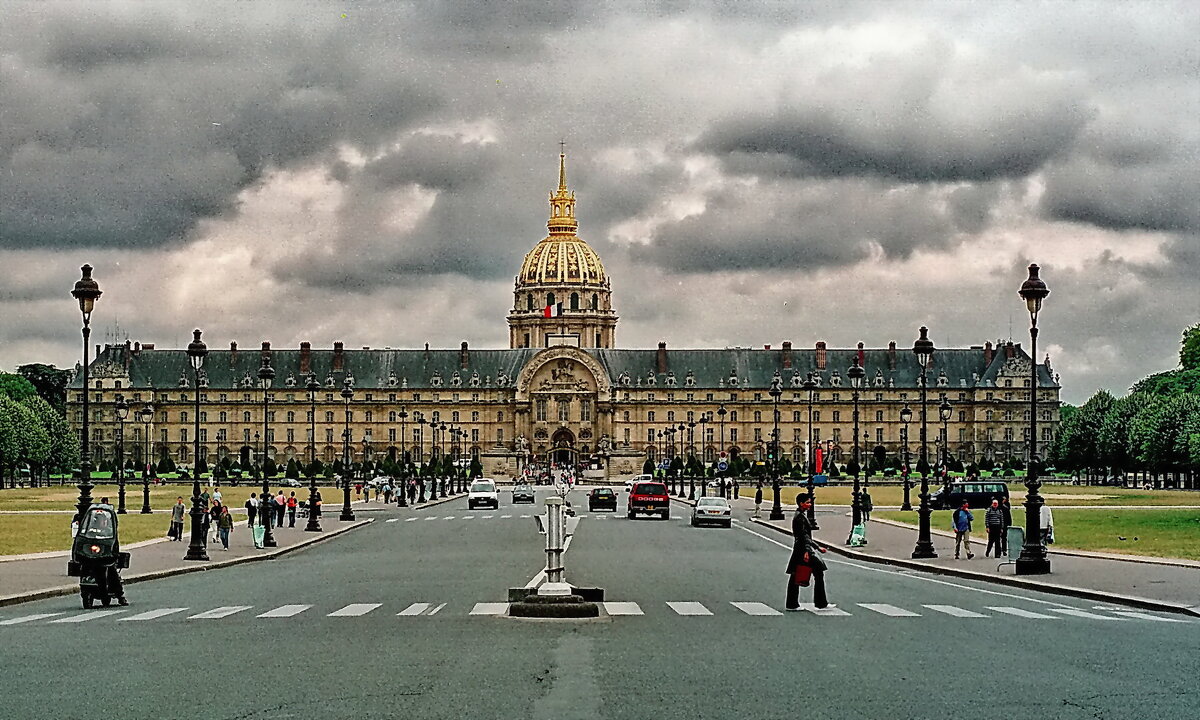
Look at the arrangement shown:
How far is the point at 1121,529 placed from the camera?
5534 centimetres

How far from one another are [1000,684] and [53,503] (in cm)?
7399

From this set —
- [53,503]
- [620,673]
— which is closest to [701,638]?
[620,673]

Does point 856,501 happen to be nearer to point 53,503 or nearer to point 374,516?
point 374,516

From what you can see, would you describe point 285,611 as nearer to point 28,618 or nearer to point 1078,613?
point 28,618

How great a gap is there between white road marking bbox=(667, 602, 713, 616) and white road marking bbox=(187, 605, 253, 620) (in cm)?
666

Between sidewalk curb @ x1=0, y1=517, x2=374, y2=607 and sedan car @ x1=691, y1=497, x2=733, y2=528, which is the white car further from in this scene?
sidewalk curb @ x1=0, y1=517, x2=374, y2=607

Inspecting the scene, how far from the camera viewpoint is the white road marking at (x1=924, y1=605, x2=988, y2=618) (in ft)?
81.8

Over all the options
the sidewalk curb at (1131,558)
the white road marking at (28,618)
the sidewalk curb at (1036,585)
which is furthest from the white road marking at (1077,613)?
the white road marking at (28,618)

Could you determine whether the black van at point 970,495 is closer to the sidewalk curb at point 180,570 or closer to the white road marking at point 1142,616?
the sidewalk curb at point 180,570

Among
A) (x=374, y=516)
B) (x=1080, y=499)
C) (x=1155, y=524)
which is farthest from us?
Result: (x=1080, y=499)

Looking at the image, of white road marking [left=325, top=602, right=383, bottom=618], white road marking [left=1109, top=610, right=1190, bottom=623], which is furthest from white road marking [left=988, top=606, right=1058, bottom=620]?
white road marking [left=325, top=602, right=383, bottom=618]

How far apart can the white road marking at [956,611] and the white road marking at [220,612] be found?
34.9ft

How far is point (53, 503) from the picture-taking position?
83.8 metres

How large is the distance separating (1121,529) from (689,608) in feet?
108
